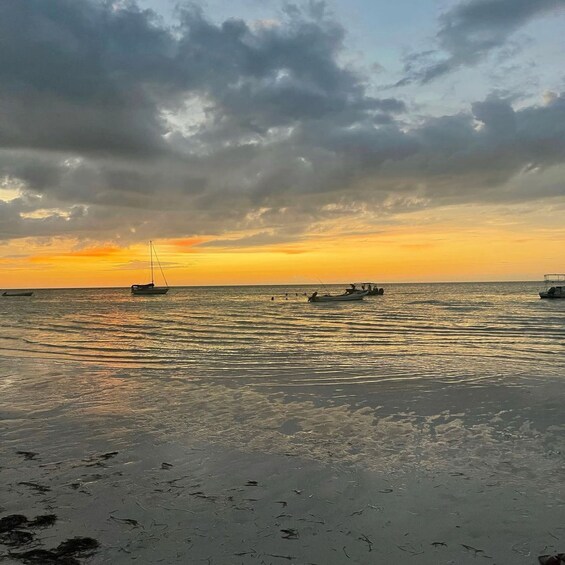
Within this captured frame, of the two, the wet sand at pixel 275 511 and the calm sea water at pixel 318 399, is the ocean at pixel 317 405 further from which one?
the wet sand at pixel 275 511

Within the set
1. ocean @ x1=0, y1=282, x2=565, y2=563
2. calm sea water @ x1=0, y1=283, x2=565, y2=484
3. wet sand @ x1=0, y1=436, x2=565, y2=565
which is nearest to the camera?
wet sand @ x1=0, y1=436, x2=565, y2=565

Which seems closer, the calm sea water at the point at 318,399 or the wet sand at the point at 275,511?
the wet sand at the point at 275,511

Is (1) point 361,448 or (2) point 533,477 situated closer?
(2) point 533,477

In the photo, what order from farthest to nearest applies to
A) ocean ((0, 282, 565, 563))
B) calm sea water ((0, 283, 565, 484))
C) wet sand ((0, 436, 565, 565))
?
calm sea water ((0, 283, 565, 484)) < ocean ((0, 282, 565, 563)) < wet sand ((0, 436, 565, 565))

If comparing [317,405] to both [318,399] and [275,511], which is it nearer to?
[318,399]

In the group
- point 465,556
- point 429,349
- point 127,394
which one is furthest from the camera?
point 429,349

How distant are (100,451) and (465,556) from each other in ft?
19.8

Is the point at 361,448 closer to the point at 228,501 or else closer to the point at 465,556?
the point at 228,501

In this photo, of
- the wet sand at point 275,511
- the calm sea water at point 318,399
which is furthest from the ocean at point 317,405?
the wet sand at point 275,511

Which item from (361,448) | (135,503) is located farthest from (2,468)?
(361,448)

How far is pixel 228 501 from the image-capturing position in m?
6.32

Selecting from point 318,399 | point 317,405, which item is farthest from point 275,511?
point 318,399

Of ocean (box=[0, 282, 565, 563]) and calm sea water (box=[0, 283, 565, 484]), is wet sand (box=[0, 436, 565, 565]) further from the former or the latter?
calm sea water (box=[0, 283, 565, 484])

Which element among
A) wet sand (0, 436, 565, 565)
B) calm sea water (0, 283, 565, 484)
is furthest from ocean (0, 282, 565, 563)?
wet sand (0, 436, 565, 565)
